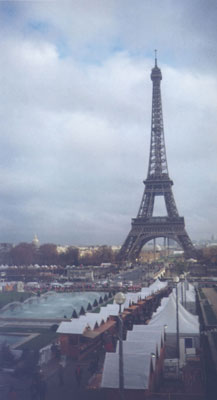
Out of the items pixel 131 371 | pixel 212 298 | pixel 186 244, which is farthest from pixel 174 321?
pixel 186 244

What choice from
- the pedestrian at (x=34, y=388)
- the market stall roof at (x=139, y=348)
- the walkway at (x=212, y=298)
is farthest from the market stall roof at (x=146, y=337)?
the walkway at (x=212, y=298)

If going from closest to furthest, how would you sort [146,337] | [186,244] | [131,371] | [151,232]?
1. [131,371]
2. [146,337]
3. [186,244]
4. [151,232]

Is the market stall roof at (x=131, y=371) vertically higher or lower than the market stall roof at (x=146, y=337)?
lower

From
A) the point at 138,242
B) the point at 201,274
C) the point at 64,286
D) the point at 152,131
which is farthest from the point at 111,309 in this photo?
the point at 152,131

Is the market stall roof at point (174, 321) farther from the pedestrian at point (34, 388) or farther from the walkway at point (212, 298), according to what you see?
the walkway at point (212, 298)

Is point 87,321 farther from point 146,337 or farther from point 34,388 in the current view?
point 34,388

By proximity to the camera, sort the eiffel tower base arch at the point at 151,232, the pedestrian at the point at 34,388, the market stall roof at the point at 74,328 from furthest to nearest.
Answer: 1. the eiffel tower base arch at the point at 151,232
2. the market stall roof at the point at 74,328
3. the pedestrian at the point at 34,388
